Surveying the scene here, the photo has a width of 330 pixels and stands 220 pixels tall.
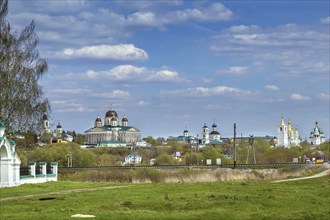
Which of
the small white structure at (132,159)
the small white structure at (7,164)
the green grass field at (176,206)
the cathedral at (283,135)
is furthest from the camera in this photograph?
the cathedral at (283,135)

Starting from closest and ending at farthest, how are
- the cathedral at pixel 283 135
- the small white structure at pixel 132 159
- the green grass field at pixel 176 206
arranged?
the green grass field at pixel 176 206 < the small white structure at pixel 132 159 < the cathedral at pixel 283 135

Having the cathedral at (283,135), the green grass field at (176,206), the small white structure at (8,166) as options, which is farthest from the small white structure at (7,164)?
the cathedral at (283,135)

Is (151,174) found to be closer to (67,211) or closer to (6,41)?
(6,41)

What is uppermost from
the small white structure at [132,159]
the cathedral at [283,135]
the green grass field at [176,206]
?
the cathedral at [283,135]

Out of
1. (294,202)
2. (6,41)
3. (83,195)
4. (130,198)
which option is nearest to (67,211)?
(130,198)

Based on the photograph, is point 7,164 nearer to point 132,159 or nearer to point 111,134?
point 132,159

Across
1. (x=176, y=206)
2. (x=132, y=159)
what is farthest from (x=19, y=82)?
(x=132, y=159)

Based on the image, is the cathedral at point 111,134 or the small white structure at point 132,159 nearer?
the small white structure at point 132,159

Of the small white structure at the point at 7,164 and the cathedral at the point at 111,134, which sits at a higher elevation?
the cathedral at the point at 111,134

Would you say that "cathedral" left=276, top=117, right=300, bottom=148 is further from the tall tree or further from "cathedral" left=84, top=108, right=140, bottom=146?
the tall tree

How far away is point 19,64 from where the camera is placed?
118 ft

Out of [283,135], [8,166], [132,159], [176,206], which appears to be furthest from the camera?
[283,135]

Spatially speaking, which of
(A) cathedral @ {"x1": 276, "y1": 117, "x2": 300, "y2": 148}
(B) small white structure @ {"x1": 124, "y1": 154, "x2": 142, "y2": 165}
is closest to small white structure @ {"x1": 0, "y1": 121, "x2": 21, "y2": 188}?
(B) small white structure @ {"x1": 124, "y1": 154, "x2": 142, "y2": 165}

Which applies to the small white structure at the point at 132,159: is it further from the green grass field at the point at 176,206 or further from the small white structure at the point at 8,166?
the green grass field at the point at 176,206
